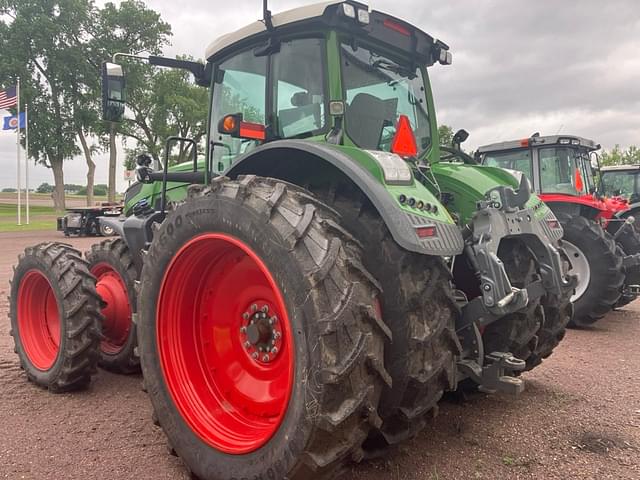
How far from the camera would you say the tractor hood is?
3.21 m

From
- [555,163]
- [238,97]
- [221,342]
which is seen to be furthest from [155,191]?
[555,163]

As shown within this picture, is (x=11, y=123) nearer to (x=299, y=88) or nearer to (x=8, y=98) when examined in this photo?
(x=8, y=98)

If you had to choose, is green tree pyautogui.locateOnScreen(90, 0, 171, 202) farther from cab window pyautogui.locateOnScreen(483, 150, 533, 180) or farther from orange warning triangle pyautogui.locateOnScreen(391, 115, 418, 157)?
orange warning triangle pyautogui.locateOnScreen(391, 115, 418, 157)

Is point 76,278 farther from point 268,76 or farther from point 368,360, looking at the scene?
point 368,360

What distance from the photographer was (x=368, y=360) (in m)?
1.98

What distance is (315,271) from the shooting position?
201 cm

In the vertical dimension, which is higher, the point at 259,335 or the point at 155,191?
the point at 155,191

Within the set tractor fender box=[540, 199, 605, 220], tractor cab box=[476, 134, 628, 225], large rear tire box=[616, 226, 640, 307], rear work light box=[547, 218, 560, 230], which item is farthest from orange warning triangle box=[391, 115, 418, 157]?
tractor cab box=[476, 134, 628, 225]

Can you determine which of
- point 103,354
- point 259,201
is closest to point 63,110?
point 103,354

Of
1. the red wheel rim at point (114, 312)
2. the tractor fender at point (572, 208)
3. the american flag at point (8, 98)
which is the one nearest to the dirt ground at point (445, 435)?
the red wheel rim at point (114, 312)

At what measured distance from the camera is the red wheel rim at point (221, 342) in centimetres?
253

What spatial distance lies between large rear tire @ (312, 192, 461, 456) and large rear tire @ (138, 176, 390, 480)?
0.21 metres

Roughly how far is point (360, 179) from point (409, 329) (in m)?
0.70

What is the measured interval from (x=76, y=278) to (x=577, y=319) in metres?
5.72
